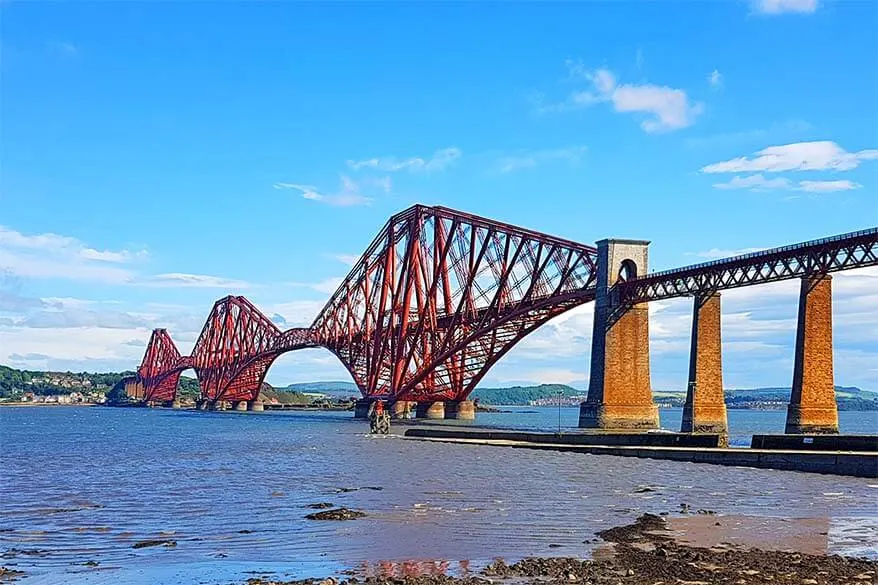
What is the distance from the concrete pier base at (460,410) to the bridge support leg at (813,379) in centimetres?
6625

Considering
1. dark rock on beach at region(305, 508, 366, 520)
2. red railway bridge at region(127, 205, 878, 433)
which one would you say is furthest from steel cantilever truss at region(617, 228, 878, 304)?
dark rock on beach at region(305, 508, 366, 520)

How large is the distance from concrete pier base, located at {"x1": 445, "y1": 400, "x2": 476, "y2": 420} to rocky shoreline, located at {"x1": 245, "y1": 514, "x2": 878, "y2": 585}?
318 ft

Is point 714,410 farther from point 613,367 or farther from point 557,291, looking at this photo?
point 557,291

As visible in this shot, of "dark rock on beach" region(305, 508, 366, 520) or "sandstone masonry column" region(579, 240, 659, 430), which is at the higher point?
"sandstone masonry column" region(579, 240, 659, 430)

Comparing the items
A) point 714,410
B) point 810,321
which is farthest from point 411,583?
point 714,410

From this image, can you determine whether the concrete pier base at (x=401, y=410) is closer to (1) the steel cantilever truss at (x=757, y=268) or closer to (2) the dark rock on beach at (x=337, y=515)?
(1) the steel cantilever truss at (x=757, y=268)

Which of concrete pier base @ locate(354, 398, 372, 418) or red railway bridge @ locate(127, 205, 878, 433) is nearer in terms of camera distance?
red railway bridge @ locate(127, 205, 878, 433)

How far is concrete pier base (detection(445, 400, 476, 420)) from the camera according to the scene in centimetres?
12050

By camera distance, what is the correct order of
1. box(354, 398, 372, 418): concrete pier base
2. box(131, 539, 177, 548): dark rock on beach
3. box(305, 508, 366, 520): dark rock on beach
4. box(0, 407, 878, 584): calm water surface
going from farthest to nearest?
box(354, 398, 372, 418): concrete pier base < box(305, 508, 366, 520): dark rock on beach < box(131, 539, 177, 548): dark rock on beach < box(0, 407, 878, 584): calm water surface

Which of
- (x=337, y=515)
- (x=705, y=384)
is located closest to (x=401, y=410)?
(x=705, y=384)

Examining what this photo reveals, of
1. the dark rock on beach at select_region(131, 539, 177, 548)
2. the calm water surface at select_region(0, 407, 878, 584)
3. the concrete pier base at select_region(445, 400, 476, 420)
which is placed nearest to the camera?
the calm water surface at select_region(0, 407, 878, 584)

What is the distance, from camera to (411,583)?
19.7 meters

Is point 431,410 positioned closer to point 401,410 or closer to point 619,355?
point 401,410

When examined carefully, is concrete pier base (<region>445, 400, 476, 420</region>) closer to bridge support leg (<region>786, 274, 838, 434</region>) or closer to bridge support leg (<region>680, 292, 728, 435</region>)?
bridge support leg (<region>680, 292, 728, 435</region>)
